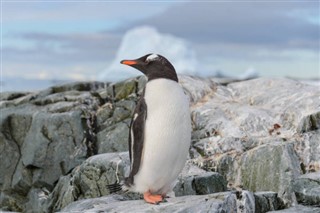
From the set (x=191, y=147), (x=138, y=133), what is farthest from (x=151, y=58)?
→ (x=191, y=147)

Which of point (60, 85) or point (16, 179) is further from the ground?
point (60, 85)

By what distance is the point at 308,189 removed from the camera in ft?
22.2

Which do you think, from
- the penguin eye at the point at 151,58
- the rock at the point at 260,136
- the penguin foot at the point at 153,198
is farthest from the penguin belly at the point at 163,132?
the rock at the point at 260,136

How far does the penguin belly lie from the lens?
5.68m

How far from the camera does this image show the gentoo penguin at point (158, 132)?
5.69 meters

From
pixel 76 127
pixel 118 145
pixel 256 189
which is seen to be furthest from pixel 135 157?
pixel 76 127

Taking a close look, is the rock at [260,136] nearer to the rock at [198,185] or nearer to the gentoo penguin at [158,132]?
the rock at [198,185]

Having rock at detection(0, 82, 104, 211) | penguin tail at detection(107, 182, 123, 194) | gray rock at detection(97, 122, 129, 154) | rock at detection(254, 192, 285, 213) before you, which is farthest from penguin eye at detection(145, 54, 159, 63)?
rock at detection(0, 82, 104, 211)

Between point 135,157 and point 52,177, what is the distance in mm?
4999

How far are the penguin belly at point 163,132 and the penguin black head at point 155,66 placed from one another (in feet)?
0.28

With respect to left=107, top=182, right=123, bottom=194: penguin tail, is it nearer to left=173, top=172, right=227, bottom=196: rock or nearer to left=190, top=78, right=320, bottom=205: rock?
left=173, top=172, right=227, bottom=196: rock

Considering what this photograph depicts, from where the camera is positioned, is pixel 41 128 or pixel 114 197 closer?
pixel 114 197

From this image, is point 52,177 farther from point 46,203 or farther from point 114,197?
point 114,197

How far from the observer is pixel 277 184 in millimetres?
8273
